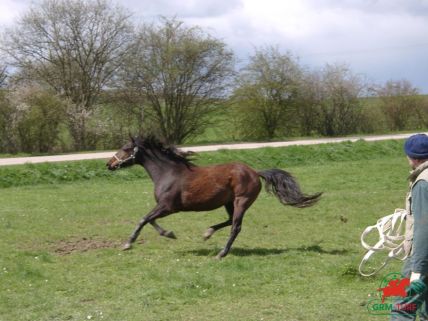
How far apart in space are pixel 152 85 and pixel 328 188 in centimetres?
1695

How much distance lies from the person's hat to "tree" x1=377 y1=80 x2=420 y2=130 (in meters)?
38.3

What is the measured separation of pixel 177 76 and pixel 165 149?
74.2 ft

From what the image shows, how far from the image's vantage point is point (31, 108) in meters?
29.8

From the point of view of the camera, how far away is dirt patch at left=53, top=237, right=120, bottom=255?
10.8 m

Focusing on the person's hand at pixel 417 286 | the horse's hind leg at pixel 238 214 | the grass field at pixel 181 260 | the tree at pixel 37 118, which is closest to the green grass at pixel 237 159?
the grass field at pixel 181 260

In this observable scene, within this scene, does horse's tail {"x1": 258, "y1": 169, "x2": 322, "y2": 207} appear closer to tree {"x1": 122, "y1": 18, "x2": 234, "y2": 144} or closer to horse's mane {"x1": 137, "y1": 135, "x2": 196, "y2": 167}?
horse's mane {"x1": 137, "y1": 135, "x2": 196, "y2": 167}

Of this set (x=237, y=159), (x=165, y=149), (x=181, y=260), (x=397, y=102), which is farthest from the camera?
(x=397, y=102)

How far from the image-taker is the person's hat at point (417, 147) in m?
5.10

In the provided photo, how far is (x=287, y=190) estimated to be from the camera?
10578 millimetres

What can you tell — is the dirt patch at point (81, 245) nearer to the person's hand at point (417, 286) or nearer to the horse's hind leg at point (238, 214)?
the horse's hind leg at point (238, 214)

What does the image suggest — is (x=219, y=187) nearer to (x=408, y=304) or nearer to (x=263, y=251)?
(x=263, y=251)

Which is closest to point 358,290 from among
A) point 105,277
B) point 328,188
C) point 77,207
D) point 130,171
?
point 105,277

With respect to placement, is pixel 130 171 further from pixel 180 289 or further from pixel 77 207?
pixel 180 289

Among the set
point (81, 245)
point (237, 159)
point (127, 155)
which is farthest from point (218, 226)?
point (237, 159)
